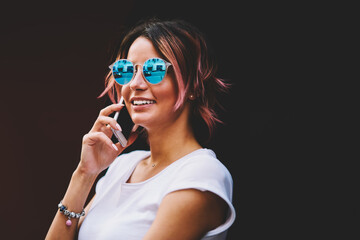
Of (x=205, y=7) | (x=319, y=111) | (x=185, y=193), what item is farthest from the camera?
(x=205, y=7)

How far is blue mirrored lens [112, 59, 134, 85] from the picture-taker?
1379mm

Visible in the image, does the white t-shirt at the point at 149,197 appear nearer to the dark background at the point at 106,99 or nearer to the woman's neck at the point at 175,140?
the woman's neck at the point at 175,140

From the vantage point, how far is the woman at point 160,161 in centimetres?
111

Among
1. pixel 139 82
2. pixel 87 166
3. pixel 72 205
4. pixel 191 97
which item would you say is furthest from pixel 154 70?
pixel 72 205

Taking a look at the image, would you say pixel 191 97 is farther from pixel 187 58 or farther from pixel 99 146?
pixel 99 146

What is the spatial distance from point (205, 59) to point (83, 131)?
117 centimetres

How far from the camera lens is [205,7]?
187cm

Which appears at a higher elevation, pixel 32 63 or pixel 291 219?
pixel 32 63

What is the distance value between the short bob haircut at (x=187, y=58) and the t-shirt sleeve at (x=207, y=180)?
0.27 m

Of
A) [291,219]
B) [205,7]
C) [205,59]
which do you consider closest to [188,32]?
[205,59]

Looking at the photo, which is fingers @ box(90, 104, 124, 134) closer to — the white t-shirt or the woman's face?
the woman's face

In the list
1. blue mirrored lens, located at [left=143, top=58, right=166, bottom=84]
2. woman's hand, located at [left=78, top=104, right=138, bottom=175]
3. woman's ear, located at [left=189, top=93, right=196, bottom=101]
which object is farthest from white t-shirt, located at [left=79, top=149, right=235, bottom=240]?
blue mirrored lens, located at [left=143, top=58, right=166, bottom=84]

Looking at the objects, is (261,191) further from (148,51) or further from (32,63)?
A: (32,63)

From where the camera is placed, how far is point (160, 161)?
147 cm
